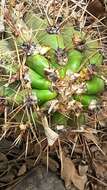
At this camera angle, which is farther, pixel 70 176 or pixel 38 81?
pixel 70 176

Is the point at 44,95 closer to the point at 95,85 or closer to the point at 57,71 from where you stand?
the point at 57,71

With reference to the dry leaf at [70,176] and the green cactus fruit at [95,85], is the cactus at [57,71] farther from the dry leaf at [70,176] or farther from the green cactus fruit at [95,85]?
the dry leaf at [70,176]

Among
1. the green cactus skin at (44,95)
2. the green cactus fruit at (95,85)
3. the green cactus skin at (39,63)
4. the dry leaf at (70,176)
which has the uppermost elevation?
the green cactus skin at (39,63)

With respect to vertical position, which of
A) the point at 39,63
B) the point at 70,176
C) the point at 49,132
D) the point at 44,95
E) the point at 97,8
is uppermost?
the point at 97,8

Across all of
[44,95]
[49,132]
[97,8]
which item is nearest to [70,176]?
[49,132]

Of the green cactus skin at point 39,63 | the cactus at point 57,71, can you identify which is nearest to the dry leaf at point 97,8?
the cactus at point 57,71

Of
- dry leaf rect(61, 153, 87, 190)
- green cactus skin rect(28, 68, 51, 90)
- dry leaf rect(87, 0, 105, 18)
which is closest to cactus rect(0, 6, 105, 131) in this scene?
green cactus skin rect(28, 68, 51, 90)

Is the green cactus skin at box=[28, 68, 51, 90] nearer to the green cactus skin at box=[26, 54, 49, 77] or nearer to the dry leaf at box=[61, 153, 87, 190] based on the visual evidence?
the green cactus skin at box=[26, 54, 49, 77]

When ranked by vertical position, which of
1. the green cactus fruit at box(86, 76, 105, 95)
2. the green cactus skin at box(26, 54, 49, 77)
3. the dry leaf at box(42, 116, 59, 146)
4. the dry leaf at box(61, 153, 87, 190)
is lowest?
the dry leaf at box(61, 153, 87, 190)

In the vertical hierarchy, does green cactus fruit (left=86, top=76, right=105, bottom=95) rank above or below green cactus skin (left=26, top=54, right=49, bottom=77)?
below
